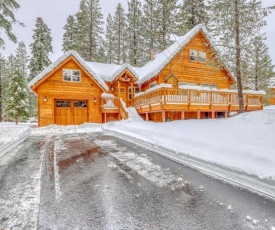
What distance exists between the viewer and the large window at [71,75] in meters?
18.1

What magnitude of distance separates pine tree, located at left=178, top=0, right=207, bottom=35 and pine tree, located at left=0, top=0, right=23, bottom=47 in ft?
61.2

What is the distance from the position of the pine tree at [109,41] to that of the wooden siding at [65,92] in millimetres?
18727

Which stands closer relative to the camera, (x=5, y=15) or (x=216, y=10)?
(x=5, y=15)

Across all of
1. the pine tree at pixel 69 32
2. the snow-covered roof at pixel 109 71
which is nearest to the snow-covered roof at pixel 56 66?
the snow-covered roof at pixel 109 71

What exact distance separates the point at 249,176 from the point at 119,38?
112 ft

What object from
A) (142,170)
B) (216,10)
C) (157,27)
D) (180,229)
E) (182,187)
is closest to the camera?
(180,229)

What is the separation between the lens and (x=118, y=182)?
3758 mm

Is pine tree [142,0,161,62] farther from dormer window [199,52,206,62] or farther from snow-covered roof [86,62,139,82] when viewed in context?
dormer window [199,52,206,62]

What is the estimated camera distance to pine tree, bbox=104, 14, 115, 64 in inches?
1384

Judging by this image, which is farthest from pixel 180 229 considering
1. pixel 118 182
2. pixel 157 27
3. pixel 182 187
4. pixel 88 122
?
pixel 157 27

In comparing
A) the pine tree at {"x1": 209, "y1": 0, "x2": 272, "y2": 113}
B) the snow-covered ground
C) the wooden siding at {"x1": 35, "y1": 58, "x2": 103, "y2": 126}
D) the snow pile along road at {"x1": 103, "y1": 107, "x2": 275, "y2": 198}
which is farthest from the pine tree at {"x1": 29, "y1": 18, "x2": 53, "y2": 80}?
the snow pile along road at {"x1": 103, "y1": 107, "x2": 275, "y2": 198}

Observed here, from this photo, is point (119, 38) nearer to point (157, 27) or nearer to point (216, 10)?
point (157, 27)

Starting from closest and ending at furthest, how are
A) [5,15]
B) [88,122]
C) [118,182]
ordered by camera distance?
[118,182]
[5,15]
[88,122]

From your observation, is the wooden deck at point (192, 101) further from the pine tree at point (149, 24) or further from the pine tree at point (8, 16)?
the pine tree at point (149, 24)
